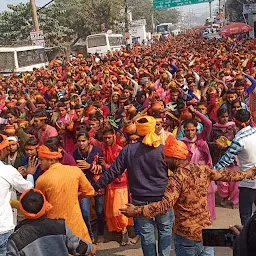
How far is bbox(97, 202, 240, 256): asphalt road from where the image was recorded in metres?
4.97

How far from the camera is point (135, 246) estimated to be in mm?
5168

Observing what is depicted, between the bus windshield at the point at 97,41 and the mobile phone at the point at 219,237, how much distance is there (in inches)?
1220

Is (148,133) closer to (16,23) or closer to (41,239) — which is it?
(41,239)

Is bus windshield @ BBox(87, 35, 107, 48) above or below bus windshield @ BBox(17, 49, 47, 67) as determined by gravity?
above

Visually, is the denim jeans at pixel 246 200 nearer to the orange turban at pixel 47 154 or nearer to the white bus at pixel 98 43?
the orange turban at pixel 47 154

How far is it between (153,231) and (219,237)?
2.02m

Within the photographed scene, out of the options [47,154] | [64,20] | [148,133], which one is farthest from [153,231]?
[64,20]

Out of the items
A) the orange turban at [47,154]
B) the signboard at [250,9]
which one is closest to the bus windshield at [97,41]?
the signboard at [250,9]

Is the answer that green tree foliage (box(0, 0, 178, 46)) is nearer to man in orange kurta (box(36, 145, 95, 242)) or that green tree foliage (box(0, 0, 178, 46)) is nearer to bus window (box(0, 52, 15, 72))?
bus window (box(0, 52, 15, 72))

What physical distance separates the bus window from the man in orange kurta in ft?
65.9

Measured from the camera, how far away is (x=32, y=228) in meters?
3.00

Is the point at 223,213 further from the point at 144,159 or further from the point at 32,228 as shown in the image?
the point at 32,228

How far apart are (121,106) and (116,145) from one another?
2598 mm

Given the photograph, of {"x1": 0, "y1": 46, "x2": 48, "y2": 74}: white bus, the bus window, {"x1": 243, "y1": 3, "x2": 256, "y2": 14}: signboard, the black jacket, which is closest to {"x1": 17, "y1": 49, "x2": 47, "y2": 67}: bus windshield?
{"x1": 0, "y1": 46, "x2": 48, "y2": 74}: white bus
